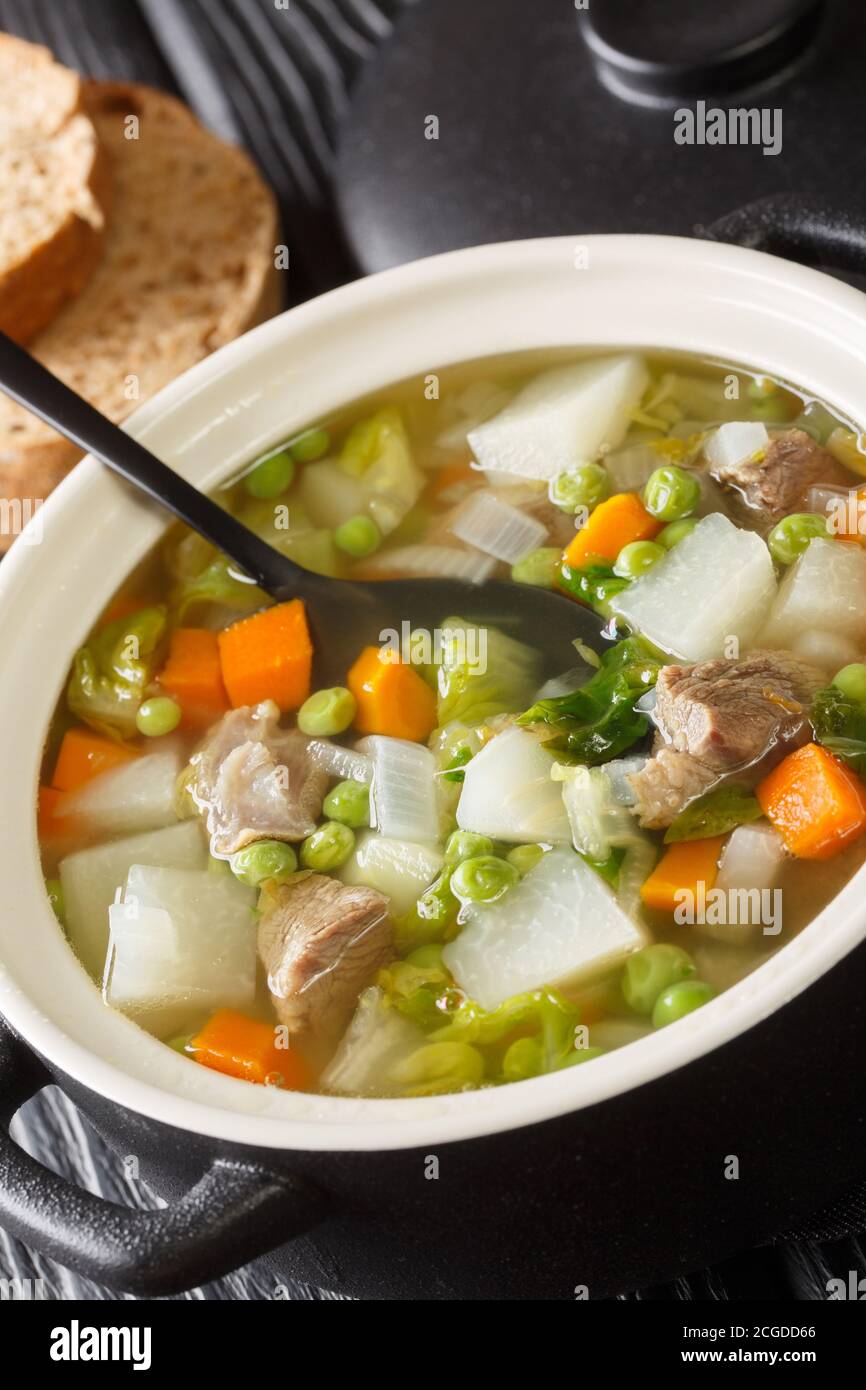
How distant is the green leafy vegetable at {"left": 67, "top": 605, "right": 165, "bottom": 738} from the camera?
2.48m

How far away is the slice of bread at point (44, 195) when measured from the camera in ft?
11.3

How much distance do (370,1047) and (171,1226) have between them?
1.54 ft

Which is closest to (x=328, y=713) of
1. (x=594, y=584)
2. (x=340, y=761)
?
(x=340, y=761)

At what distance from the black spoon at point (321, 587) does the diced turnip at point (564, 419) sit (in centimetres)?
28

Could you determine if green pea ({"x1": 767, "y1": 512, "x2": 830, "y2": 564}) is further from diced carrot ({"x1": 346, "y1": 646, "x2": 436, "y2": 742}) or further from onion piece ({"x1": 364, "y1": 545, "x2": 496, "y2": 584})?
diced carrot ({"x1": 346, "y1": 646, "x2": 436, "y2": 742})

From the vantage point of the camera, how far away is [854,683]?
2.16 meters

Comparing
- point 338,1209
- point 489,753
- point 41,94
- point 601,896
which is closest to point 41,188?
point 41,94

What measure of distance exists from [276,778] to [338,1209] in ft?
2.60

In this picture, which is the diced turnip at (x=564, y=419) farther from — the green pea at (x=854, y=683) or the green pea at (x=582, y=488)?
the green pea at (x=854, y=683)

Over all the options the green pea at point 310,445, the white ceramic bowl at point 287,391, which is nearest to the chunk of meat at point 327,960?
the white ceramic bowl at point 287,391

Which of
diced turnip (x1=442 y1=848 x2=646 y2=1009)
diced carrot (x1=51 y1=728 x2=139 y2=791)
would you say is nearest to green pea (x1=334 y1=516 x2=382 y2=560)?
diced carrot (x1=51 y1=728 x2=139 y2=791)

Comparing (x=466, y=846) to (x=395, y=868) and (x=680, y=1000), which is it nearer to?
(x=395, y=868)

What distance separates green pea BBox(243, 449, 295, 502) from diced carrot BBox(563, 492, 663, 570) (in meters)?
0.57
